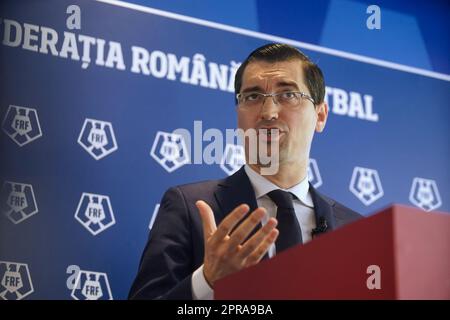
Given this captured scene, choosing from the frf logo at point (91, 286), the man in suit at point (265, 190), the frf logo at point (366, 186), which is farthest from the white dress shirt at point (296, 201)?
the frf logo at point (91, 286)

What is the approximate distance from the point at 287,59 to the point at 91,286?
970 millimetres

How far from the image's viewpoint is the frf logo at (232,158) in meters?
3.27

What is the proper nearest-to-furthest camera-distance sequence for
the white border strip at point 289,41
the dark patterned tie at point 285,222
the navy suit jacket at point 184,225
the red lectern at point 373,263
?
the red lectern at point 373,263
the navy suit jacket at point 184,225
the dark patterned tie at point 285,222
the white border strip at point 289,41

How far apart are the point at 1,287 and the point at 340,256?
1.46 meters

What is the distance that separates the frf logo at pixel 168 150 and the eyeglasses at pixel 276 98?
287mm

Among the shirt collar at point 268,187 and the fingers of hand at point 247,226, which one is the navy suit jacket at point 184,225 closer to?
the shirt collar at point 268,187

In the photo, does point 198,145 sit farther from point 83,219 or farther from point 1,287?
point 1,287

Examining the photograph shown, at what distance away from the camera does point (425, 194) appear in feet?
11.8

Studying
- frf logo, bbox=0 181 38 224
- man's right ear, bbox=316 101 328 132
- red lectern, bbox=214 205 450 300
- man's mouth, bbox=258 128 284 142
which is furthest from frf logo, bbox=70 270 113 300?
red lectern, bbox=214 205 450 300

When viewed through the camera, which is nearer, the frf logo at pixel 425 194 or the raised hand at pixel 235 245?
the raised hand at pixel 235 245

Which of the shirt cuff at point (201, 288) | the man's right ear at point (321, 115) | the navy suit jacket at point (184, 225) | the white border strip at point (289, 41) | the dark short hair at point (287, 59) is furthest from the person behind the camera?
the white border strip at point (289, 41)

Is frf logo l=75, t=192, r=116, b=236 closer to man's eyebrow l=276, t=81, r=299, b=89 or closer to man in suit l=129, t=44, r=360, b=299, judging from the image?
man in suit l=129, t=44, r=360, b=299

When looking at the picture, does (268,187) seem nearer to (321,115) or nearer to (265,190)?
(265,190)

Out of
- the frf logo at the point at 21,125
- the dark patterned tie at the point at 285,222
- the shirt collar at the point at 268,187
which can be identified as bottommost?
the dark patterned tie at the point at 285,222
